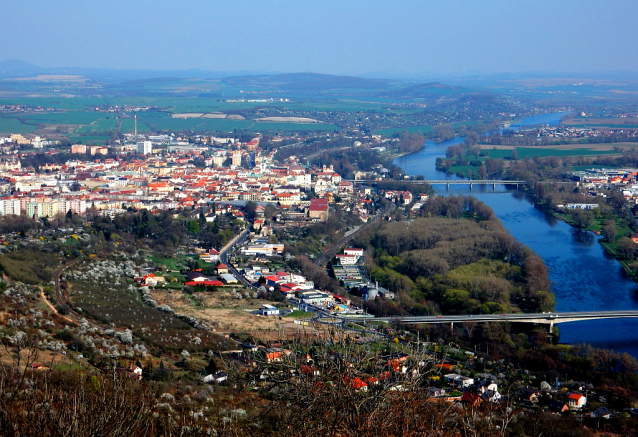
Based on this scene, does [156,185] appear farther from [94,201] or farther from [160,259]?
[160,259]

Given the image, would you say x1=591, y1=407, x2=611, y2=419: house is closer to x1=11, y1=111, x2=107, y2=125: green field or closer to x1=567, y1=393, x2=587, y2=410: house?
x1=567, y1=393, x2=587, y2=410: house

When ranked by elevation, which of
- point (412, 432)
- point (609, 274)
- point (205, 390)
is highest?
point (412, 432)

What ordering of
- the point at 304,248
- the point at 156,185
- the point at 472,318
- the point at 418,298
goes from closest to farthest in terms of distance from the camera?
1. the point at 472,318
2. the point at 418,298
3. the point at 304,248
4. the point at 156,185

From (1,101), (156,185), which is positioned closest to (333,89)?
(1,101)

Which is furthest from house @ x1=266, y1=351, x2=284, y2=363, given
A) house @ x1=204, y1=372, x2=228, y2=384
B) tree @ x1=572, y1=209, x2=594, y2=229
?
tree @ x1=572, y1=209, x2=594, y2=229

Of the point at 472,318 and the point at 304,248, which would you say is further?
the point at 304,248
